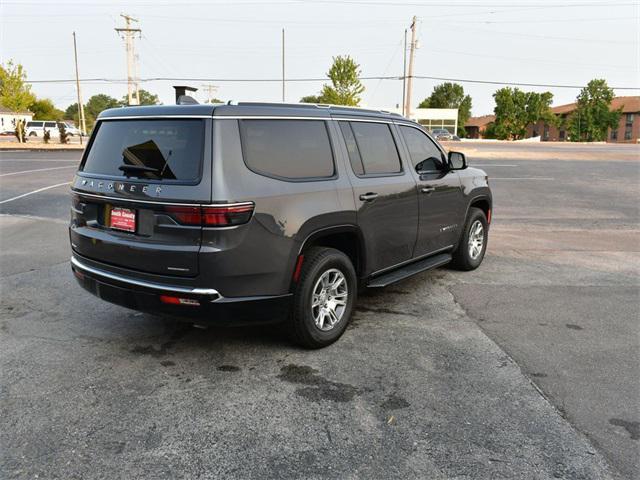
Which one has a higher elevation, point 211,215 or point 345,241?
point 211,215

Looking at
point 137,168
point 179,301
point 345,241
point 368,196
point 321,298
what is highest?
point 137,168

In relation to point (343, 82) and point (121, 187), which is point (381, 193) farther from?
point (343, 82)

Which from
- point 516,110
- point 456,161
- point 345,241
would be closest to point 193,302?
point 345,241

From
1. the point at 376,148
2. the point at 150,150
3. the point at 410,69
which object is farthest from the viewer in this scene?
the point at 410,69

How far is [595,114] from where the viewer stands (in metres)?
90.3

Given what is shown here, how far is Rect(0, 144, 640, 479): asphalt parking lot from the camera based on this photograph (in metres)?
2.81

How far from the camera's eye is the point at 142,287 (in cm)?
364

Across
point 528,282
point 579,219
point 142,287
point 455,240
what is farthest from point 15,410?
point 579,219

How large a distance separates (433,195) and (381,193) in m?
0.99

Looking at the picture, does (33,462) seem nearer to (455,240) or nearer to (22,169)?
(455,240)

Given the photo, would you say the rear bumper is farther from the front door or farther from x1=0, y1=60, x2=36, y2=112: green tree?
x1=0, y1=60, x2=36, y2=112: green tree

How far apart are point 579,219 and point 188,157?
933 cm

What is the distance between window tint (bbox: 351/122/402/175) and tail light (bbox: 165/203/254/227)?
151 cm

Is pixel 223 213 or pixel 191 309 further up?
pixel 223 213
